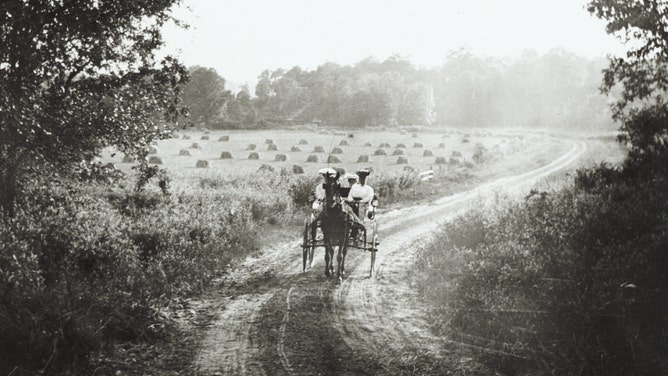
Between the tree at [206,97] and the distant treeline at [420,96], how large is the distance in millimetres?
126

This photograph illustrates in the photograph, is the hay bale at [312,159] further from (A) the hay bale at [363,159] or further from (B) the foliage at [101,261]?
(B) the foliage at [101,261]

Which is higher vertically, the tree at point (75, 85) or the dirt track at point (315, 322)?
the tree at point (75, 85)

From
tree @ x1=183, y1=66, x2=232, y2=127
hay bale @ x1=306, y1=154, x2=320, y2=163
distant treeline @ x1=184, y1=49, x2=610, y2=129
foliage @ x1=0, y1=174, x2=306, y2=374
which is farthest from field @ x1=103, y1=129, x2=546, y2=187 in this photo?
distant treeline @ x1=184, y1=49, x2=610, y2=129

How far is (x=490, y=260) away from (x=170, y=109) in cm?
839

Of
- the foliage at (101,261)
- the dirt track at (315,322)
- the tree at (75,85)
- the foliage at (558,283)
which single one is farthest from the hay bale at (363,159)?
the tree at (75,85)

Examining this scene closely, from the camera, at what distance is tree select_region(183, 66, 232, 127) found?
60.9m

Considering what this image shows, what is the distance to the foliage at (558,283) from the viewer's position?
272 inches

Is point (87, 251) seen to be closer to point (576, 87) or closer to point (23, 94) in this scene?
point (23, 94)

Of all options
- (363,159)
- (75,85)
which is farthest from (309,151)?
(75,85)

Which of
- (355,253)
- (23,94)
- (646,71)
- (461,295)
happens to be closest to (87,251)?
(23,94)

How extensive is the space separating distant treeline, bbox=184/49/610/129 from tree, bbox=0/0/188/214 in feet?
157

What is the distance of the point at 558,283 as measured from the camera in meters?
8.88

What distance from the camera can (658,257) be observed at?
9.22 meters

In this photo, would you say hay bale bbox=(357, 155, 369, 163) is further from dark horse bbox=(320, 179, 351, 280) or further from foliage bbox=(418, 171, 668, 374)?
dark horse bbox=(320, 179, 351, 280)
